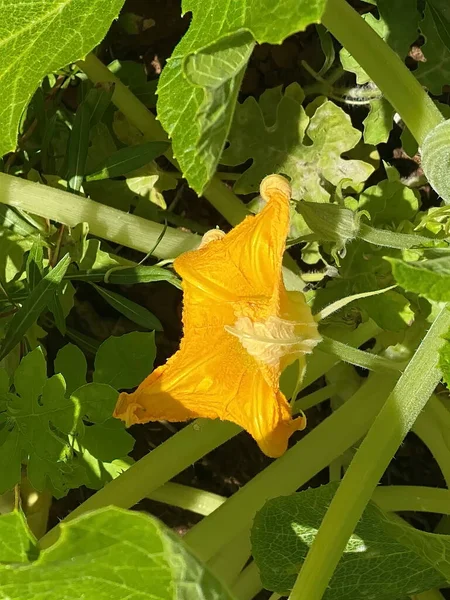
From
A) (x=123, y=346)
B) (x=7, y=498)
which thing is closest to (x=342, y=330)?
(x=123, y=346)

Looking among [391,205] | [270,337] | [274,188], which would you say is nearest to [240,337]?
[270,337]

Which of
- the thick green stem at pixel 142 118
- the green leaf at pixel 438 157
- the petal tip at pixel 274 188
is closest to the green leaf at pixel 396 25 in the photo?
the thick green stem at pixel 142 118

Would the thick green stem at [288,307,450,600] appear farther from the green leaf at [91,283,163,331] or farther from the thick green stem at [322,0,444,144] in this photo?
the green leaf at [91,283,163,331]

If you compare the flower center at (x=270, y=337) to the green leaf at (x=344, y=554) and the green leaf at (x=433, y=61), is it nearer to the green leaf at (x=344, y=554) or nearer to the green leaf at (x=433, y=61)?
the green leaf at (x=344, y=554)

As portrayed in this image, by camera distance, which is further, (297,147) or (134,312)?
(297,147)

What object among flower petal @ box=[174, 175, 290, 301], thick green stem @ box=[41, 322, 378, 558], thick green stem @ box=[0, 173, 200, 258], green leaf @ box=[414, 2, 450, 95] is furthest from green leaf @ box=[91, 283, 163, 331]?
green leaf @ box=[414, 2, 450, 95]

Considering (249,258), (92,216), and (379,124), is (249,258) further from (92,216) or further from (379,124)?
(379,124)
